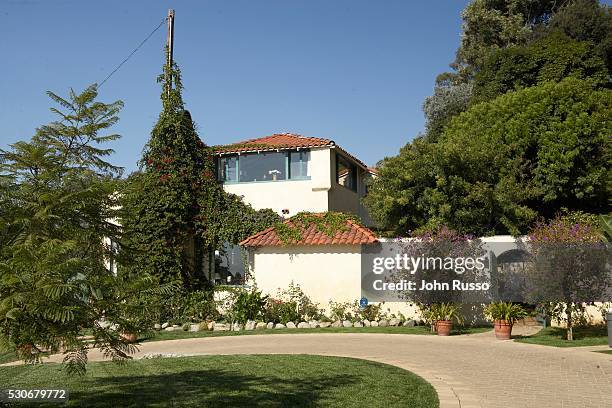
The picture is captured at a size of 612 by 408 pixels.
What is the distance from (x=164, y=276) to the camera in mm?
20891

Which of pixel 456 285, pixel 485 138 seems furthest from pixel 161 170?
pixel 485 138

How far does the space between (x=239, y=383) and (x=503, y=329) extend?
28.5ft

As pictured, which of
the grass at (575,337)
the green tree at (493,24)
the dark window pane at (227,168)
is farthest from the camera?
the green tree at (493,24)

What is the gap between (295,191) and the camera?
2348 centimetres

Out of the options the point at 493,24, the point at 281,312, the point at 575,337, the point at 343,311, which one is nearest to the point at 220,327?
the point at 281,312

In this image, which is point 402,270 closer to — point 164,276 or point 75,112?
point 164,276

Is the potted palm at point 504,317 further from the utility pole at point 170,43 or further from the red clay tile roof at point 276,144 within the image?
the utility pole at point 170,43

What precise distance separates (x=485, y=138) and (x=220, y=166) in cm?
1109

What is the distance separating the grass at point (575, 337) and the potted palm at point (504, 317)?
404 millimetres

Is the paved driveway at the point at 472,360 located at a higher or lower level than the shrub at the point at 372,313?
lower

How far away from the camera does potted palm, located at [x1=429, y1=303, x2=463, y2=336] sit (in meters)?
16.4

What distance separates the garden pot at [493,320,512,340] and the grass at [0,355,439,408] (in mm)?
→ 5399

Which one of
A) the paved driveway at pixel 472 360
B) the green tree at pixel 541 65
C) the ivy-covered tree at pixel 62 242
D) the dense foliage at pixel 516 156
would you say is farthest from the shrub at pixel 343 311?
the green tree at pixel 541 65

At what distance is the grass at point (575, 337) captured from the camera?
14438 mm
